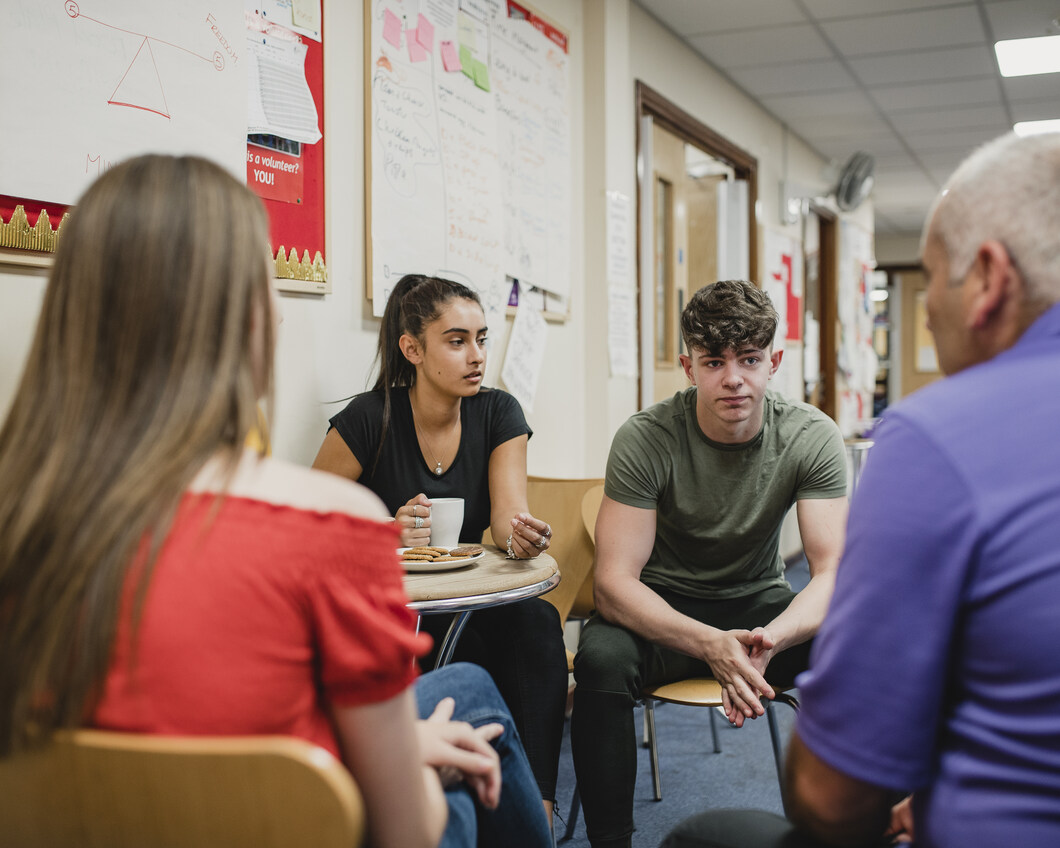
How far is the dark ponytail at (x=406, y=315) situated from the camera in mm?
2262

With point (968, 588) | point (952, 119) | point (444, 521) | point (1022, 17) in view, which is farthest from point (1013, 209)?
point (952, 119)

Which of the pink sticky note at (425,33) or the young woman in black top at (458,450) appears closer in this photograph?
the young woman in black top at (458,450)

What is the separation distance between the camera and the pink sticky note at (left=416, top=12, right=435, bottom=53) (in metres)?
2.50

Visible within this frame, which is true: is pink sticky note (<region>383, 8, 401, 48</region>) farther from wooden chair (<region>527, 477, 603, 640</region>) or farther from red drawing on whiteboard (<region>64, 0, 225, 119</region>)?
wooden chair (<region>527, 477, 603, 640</region>)

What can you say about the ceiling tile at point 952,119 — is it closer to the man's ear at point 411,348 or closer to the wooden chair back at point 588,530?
the wooden chair back at point 588,530

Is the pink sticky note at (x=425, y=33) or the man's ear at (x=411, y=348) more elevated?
the pink sticky note at (x=425, y=33)

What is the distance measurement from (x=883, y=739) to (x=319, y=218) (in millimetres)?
1782

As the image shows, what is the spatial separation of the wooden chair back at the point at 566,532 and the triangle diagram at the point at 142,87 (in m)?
1.39

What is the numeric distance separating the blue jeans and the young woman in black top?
29.5 inches

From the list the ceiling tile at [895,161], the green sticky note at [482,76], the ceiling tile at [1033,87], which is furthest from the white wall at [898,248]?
the green sticky note at [482,76]

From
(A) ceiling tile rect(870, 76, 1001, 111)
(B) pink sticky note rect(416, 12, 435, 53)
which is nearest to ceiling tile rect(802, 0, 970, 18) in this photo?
(A) ceiling tile rect(870, 76, 1001, 111)

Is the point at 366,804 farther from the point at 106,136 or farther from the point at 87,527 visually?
the point at 106,136

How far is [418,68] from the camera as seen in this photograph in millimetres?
2500

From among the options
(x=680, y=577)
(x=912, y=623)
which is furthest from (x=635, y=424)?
Result: (x=912, y=623)
